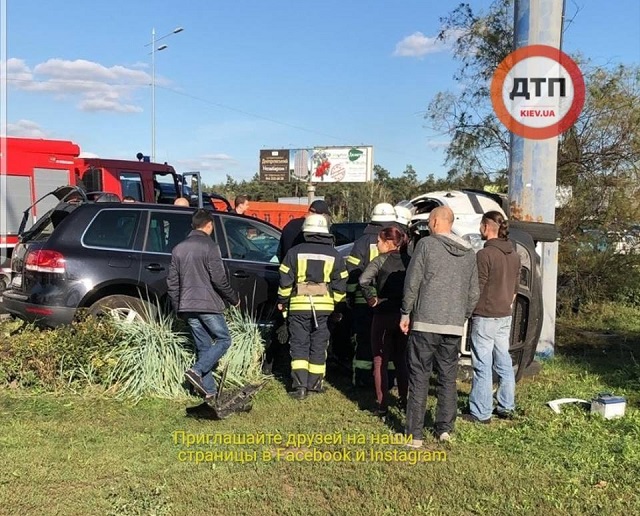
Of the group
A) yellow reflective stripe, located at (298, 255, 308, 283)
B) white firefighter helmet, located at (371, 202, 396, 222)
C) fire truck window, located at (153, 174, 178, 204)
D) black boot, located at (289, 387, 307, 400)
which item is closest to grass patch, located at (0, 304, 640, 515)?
black boot, located at (289, 387, 307, 400)

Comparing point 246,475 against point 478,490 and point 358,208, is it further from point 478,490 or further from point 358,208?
point 358,208

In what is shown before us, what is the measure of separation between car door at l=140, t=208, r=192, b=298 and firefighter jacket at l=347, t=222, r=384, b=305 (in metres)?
2.28

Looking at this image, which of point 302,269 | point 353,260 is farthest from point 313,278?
point 353,260

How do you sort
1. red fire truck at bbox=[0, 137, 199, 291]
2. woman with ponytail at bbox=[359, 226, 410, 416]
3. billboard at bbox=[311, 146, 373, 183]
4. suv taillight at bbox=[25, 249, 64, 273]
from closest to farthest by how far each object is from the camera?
woman with ponytail at bbox=[359, 226, 410, 416], suv taillight at bbox=[25, 249, 64, 273], red fire truck at bbox=[0, 137, 199, 291], billboard at bbox=[311, 146, 373, 183]

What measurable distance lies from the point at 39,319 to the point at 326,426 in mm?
3558

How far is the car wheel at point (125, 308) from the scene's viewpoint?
22.2 feet

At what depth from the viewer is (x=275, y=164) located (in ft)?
132

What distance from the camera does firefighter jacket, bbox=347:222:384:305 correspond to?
602cm


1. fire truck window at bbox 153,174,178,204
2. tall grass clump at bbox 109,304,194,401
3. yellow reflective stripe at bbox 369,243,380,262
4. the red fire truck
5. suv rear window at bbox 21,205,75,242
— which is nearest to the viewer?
tall grass clump at bbox 109,304,194,401

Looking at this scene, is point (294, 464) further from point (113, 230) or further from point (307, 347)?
point (113, 230)

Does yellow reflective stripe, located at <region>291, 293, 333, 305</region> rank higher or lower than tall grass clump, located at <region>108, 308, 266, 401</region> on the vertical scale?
higher

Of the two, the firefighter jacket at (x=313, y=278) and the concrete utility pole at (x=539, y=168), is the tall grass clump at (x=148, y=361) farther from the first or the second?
the concrete utility pole at (x=539, y=168)

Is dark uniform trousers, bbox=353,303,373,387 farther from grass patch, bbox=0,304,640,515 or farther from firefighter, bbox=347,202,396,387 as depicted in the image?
grass patch, bbox=0,304,640,515

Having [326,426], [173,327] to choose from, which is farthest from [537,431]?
[173,327]
